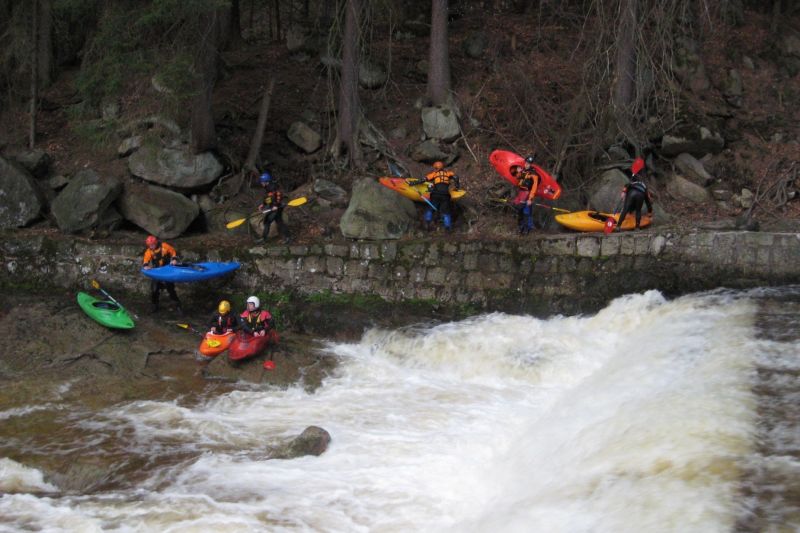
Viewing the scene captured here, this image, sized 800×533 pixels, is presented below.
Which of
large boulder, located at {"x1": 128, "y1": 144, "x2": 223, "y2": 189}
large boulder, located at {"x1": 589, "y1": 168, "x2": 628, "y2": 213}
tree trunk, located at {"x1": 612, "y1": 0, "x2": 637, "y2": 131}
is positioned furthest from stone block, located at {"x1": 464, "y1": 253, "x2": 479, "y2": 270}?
large boulder, located at {"x1": 128, "y1": 144, "x2": 223, "y2": 189}

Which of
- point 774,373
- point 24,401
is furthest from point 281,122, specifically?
point 774,373

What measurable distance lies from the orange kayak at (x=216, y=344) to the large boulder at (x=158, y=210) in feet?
10.8

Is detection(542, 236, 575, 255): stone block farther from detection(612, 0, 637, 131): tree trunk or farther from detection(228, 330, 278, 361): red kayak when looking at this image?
detection(228, 330, 278, 361): red kayak

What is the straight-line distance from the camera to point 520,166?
1162 cm

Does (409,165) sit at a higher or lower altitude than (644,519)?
higher

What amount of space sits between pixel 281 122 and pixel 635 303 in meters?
8.23

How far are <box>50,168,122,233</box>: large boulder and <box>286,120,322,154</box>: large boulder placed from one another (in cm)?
353

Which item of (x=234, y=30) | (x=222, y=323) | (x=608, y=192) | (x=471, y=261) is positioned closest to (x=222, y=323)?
(x=222, y=323)

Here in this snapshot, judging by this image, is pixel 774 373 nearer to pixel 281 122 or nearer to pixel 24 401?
pixel 24 401

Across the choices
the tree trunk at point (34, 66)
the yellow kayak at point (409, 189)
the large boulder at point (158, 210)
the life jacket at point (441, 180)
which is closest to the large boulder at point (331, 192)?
the yellow kayak at point (409, 189)

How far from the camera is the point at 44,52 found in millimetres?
14820

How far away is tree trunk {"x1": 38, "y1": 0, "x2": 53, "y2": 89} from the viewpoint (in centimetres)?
1391

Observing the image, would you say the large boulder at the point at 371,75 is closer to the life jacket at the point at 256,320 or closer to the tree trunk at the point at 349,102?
the tree trunk at the point at 349,102

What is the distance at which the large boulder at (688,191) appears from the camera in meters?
12.0
